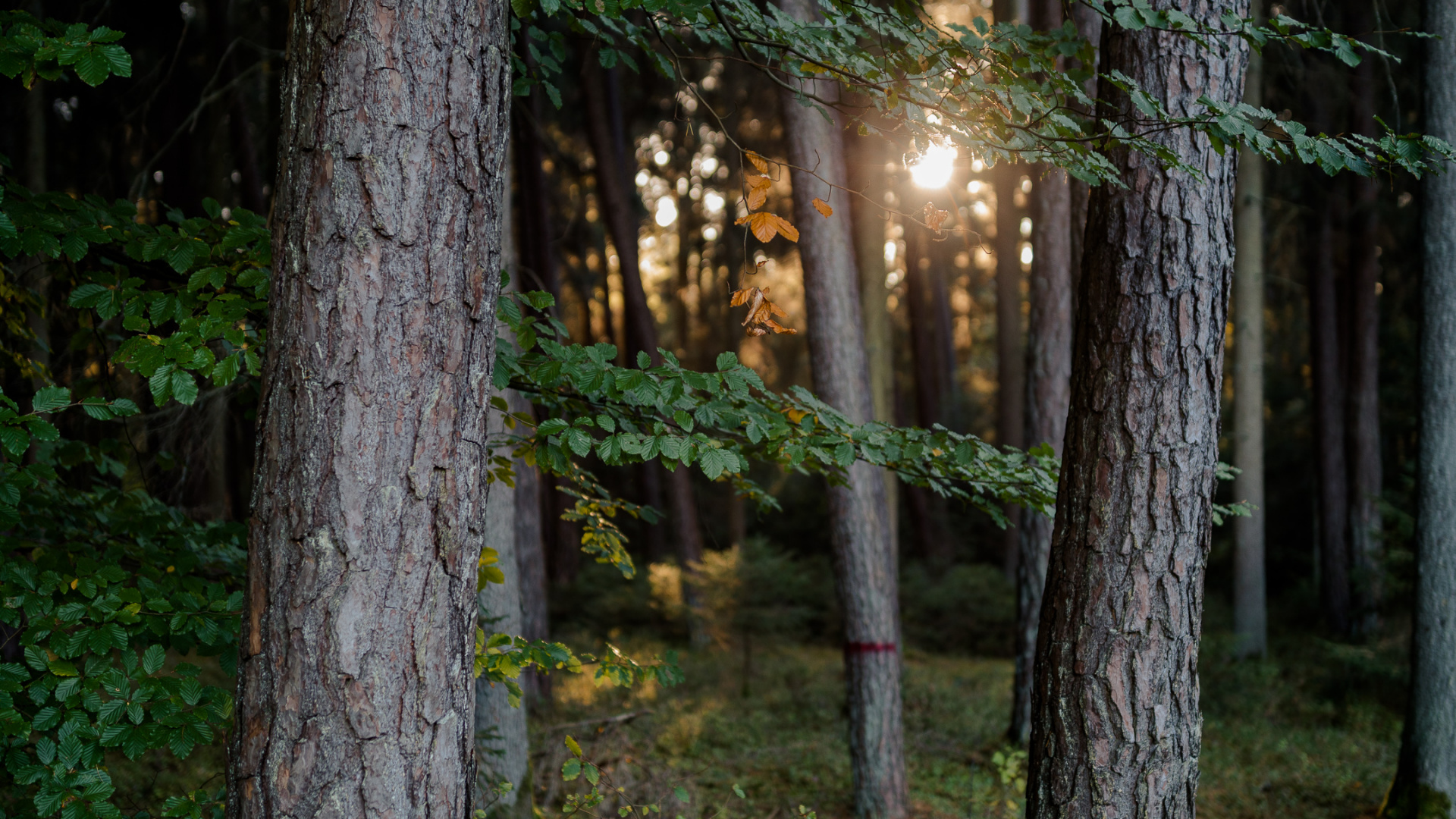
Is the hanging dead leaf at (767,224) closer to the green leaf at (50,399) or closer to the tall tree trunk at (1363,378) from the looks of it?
the green leaf at (50,399)

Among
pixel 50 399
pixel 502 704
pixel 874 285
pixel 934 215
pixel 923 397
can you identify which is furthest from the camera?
pixel 923 397

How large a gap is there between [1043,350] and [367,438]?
627 centimetres

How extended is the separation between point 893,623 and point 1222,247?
12.8ft

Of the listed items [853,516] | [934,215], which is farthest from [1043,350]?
[934,215]

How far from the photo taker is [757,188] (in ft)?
8.20

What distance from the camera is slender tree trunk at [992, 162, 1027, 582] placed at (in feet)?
44.3

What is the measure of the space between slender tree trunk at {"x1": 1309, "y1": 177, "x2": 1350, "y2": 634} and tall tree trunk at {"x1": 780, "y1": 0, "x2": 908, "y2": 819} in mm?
10559

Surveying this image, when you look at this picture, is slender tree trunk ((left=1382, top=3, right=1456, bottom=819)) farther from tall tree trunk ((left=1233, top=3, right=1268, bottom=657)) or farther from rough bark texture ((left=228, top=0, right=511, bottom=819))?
rough bark texture ((left=228, top=0, right=511, bottom=819))

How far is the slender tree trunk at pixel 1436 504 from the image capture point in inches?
234

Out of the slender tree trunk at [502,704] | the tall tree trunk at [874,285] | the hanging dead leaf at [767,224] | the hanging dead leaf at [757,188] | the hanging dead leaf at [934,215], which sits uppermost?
the tall tree trunk at [874,285]

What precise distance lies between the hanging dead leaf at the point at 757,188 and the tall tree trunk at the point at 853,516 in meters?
3.44

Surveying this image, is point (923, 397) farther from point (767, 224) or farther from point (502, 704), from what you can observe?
point (767, 224)

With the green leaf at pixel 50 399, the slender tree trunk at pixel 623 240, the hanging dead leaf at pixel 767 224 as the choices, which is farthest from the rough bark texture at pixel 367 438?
the slender tree trunk at pixel 623 240

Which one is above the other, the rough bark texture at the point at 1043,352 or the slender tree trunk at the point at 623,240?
the slender tree trunk at the point at 623,240
